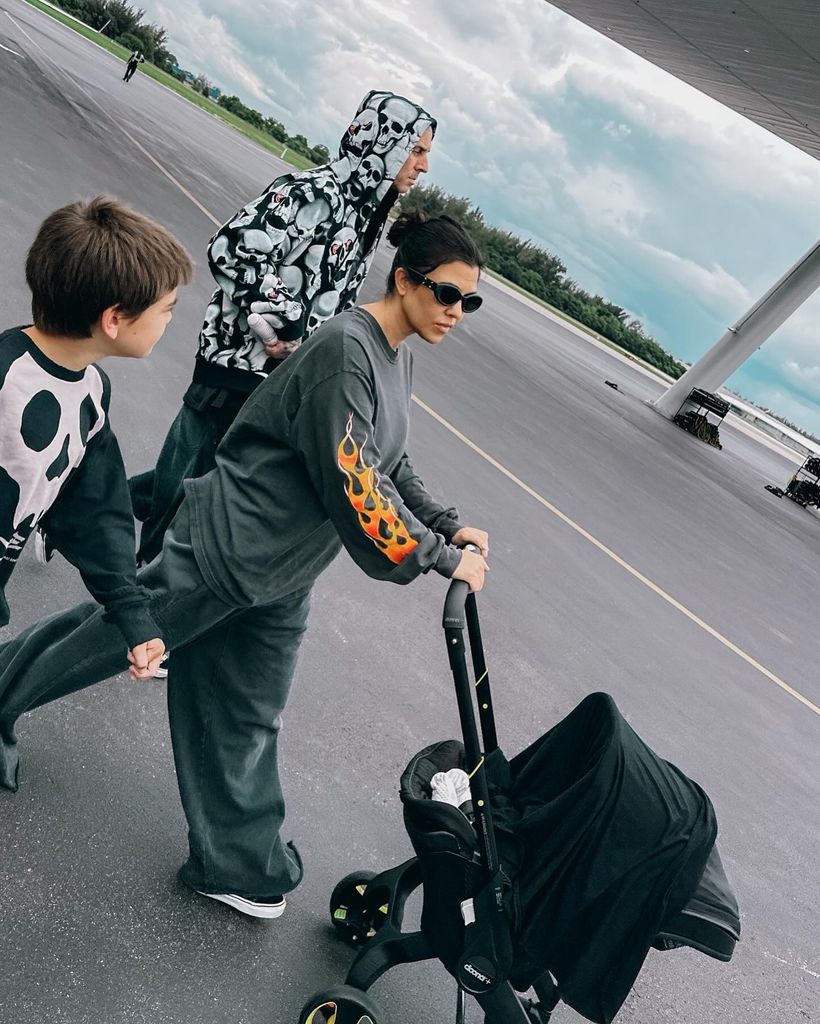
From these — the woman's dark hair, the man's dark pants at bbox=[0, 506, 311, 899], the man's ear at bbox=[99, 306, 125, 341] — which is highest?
the woman's dark hair

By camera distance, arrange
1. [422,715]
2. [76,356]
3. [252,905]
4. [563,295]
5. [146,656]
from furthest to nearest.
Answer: [563,295] → [422,715] → [252,905] → [146,656] → [76,356]

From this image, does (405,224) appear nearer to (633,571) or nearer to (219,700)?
(219,700)

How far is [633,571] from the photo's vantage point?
8.62 metres

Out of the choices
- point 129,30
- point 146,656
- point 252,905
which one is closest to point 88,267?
point 146,656

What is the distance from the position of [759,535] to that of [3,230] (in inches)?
430

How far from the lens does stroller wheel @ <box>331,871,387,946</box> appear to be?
2.87 meters

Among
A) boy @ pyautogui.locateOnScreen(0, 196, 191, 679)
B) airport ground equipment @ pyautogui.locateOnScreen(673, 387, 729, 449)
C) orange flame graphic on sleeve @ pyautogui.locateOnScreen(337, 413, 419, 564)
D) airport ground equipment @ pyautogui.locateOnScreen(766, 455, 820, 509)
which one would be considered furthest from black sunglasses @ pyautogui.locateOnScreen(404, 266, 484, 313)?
airport ground equipment @ pyautogui.locateOnScreen(673, 387, 729, 449)

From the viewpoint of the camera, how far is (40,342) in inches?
84.7

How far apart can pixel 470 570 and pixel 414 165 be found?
190cm

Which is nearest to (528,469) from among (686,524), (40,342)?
(686,524)

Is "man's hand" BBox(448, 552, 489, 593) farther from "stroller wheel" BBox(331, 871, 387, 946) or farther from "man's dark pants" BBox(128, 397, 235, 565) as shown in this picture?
"man's dark pants" BBox(128, 397, 235, 565)

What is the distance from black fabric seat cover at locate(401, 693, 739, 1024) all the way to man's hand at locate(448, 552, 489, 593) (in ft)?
1.57

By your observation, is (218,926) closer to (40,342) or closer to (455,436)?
(40,342)

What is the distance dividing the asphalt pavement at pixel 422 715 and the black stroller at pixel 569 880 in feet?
1.84
